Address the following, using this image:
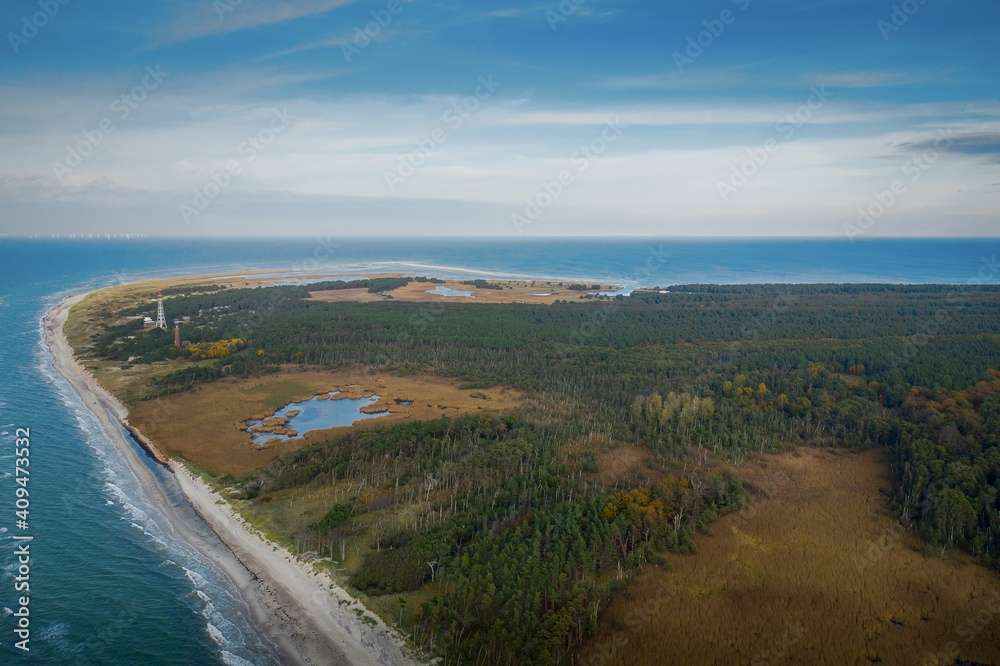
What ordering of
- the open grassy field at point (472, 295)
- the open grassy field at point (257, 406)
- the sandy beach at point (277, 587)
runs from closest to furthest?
the sandy beach at point (277, 587) < the open grassy field at point (257, 406) < the open grassy field at point (472, 295)

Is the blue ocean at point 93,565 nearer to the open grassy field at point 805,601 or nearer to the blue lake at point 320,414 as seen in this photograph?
the blue lake at point 320,414

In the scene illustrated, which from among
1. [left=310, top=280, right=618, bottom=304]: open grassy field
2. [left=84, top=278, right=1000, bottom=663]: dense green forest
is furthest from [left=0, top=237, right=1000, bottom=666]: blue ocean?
[left=310, top=280, right=618, bottom=304]: open grassy field

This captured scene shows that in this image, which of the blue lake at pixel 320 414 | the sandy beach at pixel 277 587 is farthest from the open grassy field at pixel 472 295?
the sandy beach at pixel 277 587

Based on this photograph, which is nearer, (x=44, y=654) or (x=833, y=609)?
(x=44, y=654)

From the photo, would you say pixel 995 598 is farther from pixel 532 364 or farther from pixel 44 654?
pixel 532 364

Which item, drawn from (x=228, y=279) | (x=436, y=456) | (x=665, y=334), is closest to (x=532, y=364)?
(x=665, y=334)

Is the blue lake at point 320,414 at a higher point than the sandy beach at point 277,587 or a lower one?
higher
